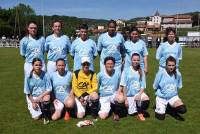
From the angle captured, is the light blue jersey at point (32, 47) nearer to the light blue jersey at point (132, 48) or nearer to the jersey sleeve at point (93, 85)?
the jersey sleeve at point (93, 85)

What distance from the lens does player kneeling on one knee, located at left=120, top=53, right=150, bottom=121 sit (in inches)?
315

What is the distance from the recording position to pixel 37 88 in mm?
7852

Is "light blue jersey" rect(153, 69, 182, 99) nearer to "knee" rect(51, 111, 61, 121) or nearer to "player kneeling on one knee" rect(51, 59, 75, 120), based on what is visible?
"player kneeling on one knee" rect(51, 59, 75, 120)

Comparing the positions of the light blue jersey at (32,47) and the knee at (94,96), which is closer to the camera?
the knee at (94,96)

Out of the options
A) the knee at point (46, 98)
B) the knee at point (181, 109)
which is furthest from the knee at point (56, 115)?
the knee at point (181, 109)

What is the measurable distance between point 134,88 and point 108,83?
58cm

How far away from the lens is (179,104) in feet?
25.6

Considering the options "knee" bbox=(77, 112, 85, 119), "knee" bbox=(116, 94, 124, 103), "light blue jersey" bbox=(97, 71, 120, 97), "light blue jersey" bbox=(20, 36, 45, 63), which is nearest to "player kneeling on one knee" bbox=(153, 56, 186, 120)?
"knee" bbox=(116, 94, 124, 103)

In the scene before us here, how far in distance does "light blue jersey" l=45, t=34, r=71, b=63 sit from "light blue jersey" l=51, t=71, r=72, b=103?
908 mm

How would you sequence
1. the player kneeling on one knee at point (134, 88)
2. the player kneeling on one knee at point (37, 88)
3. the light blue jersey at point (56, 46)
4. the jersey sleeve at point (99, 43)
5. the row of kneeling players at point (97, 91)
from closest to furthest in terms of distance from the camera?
the player kneeling on one knee at point (37, 88) → the row of kneeling players at point (97, 91) → the player kneeling on one knee at point (134, 88) → the light blue jersey at point (56, 46) → the jersey sleeve at point (99, 43)

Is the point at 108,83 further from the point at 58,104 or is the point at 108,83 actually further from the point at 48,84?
the point at 48,84

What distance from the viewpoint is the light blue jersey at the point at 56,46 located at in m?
8.74

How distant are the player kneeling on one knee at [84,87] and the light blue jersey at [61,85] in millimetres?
146

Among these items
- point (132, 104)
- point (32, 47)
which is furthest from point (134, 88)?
point (32, 47)
